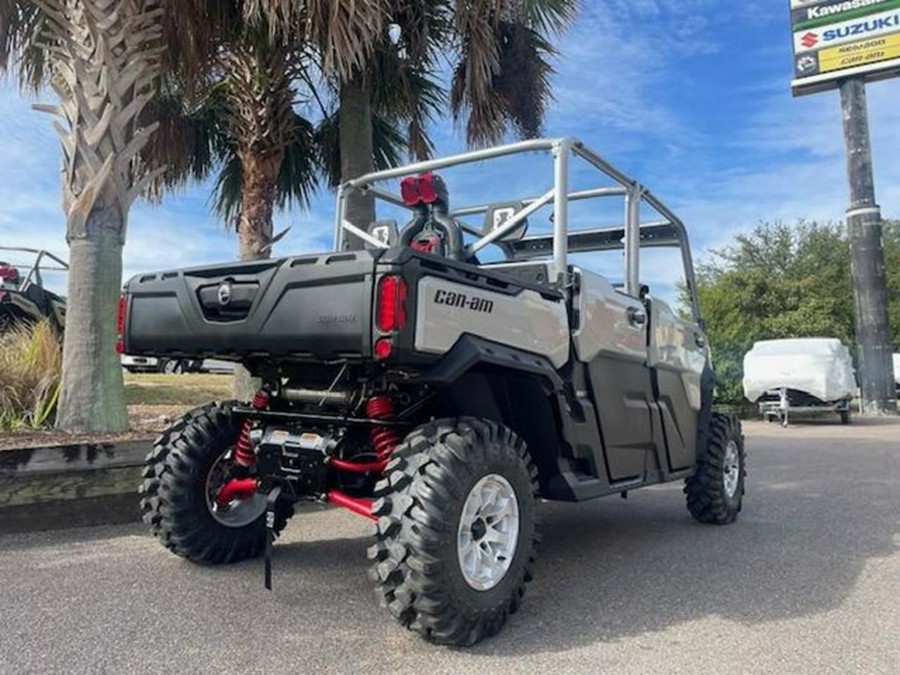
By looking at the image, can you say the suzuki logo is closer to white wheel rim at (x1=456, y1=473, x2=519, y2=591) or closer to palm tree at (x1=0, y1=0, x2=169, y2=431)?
white wheel rim at (x1=456, y1=473, x2=519, y2=591)

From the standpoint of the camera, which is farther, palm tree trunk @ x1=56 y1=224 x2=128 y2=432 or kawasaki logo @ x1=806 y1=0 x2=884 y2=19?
kawasaki logo @ x1=806 y1=0 x2=884 y2=19

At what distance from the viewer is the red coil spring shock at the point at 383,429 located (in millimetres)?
3678

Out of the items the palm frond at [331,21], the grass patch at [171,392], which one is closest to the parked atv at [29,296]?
the grass patch at [171,392]

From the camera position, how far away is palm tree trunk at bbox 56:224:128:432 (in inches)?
242

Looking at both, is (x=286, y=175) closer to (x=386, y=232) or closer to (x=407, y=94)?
(x=407, y=94)

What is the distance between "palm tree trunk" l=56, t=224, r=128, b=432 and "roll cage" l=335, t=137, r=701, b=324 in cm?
216

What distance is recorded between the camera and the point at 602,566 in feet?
14.9

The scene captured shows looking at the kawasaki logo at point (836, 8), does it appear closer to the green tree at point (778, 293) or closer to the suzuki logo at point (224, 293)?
the green tree at point (778, 293)

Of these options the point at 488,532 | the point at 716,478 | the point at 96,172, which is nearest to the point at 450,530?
the point at 488,532

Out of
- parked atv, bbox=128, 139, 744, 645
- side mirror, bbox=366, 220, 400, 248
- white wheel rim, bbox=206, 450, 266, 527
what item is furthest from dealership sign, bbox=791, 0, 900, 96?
white wheel rim, bbox=206, 450, 266, 527

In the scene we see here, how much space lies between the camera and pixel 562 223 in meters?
4.14

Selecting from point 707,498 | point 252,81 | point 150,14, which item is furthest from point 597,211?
point 252,81

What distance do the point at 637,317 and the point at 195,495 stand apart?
2.78 metres

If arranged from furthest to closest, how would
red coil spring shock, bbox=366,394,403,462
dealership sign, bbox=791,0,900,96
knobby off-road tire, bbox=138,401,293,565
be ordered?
dealership sign, bbox=791,0,900,96 → knobby off-road tire, bbox=138,401,293,565 → red coil spring shock, bbox=366,394,403,462
